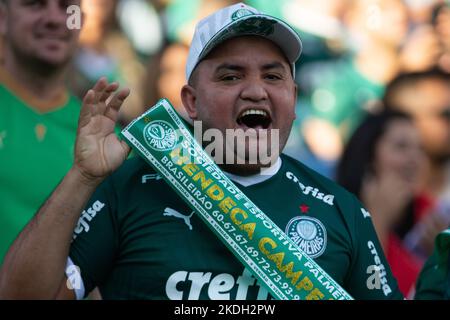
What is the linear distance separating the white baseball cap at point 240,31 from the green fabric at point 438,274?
826mm

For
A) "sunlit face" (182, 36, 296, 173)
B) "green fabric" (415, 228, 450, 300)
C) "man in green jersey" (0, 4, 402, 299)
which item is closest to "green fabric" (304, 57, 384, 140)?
"green fabric" (415, 228, 450, 300)

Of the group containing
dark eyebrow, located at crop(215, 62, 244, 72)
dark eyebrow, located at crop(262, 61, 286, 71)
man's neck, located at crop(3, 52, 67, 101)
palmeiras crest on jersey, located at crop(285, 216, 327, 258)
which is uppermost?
man's neck, located at crop(3, 52, 67, 101)

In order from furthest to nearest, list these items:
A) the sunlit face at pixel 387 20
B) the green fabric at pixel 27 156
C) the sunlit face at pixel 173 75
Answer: the sunlit face at pixel 387 20, the sunlit face at pixel 173 75, the green fabric at pixel 27 156

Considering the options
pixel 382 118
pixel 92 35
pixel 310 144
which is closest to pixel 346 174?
pixel 382 118

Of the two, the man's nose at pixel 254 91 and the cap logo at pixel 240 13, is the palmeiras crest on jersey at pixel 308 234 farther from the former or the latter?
the cap logo at pixel 240 13

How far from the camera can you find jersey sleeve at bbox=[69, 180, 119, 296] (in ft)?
8.98

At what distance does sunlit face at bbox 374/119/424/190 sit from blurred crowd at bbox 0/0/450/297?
0.29m

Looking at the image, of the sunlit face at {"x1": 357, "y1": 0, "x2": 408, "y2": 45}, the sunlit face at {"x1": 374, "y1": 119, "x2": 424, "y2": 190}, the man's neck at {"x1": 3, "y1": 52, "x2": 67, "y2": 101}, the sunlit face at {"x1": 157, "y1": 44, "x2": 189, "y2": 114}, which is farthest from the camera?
the sunlit face at {"x1": 357, "y1": 0, "x2": 408, "y2": 45}

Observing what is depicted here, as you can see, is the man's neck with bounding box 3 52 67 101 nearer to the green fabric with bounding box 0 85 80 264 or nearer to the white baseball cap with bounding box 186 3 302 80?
the green fabric with bounding box 0 85 80 264

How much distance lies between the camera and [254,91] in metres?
2.91

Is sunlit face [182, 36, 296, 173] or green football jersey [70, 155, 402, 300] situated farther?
sunlit face [182, 36, 296, 173]

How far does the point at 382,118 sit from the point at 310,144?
1.47m

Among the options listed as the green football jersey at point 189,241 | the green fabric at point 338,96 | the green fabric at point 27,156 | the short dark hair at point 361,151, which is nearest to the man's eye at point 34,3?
the green fabric at point 27,156

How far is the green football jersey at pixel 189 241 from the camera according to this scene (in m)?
2.78
